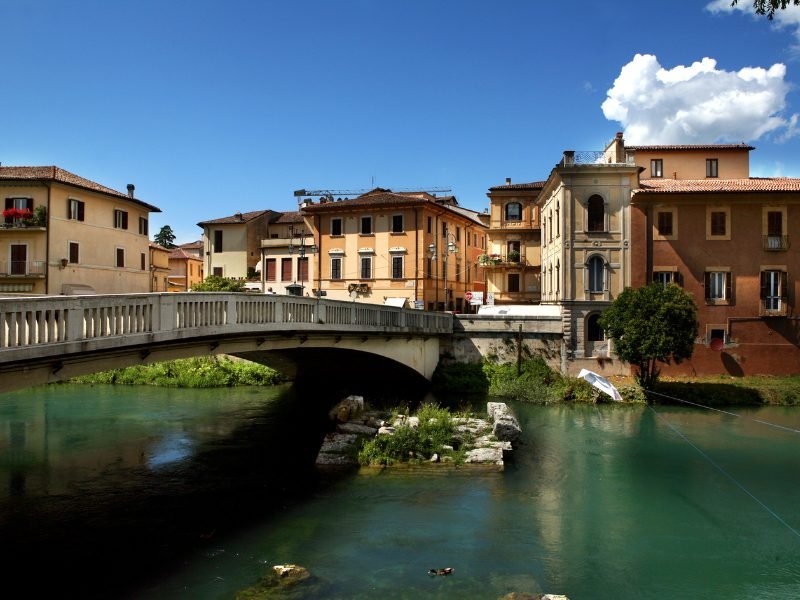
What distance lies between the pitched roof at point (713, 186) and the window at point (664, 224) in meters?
1.33

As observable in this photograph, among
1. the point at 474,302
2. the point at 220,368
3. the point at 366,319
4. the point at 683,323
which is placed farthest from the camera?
the point at 474,302

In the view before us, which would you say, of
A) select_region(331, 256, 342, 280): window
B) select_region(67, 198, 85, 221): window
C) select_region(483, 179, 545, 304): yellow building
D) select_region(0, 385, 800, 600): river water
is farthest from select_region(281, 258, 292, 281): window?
select_region(0, 385, 800, 600): river water

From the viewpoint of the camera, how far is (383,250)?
154ft

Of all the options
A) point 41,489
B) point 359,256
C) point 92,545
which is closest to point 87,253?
point 359,256

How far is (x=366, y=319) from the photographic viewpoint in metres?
24.5

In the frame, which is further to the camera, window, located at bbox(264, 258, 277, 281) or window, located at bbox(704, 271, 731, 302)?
window, located at bbox(264, 258, 277, 281)

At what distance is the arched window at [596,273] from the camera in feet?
118

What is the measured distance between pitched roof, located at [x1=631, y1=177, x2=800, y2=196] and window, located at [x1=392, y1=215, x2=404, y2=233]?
16485mm

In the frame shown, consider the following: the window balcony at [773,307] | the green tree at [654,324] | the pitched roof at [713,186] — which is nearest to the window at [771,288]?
the window balcony at [773,307]

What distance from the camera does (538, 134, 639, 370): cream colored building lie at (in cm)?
3547

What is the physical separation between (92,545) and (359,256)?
35372mm

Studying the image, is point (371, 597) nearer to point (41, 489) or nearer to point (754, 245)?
point (41, 489)

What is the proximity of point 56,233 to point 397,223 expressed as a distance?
21.8 metres

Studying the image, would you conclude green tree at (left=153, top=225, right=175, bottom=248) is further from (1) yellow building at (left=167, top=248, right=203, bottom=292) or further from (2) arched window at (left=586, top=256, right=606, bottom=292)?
(2) arched window at (left=586, top=256, right=606, bottom=292)
